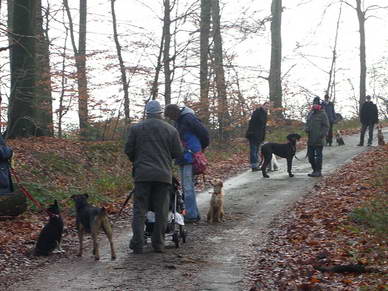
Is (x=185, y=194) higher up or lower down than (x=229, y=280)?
higher up

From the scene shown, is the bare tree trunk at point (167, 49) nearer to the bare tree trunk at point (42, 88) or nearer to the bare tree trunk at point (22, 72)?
the bare tree trunk at point (42, 88)

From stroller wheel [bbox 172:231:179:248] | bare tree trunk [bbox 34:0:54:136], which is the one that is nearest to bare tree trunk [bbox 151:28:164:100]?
bare tree trunk [bbox 34:0:54:136]

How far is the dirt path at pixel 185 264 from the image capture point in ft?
22.4

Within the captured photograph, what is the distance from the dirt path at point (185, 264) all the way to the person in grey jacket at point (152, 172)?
0.34 meters

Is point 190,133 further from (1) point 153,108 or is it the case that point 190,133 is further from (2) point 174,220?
(2) point 174,220

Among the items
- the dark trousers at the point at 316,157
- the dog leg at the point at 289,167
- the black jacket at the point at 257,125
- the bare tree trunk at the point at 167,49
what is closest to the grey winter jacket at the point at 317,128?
the dark trousers at the point at 316,157

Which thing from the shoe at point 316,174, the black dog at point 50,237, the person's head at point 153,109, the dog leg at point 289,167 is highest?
the person's head at point 153,109

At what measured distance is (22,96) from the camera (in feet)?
56.5

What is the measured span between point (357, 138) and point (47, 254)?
21.2 meters

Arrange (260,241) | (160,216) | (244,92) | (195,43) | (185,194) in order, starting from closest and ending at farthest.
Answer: (160,216), (260,241), (185,194), (195,43), (244,92)

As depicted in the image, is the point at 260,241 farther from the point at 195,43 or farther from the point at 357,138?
the point at 357,138

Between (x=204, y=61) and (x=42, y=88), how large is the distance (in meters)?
7.23

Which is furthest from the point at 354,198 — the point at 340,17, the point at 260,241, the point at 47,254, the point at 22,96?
the point at 340,17

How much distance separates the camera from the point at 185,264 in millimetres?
7734
